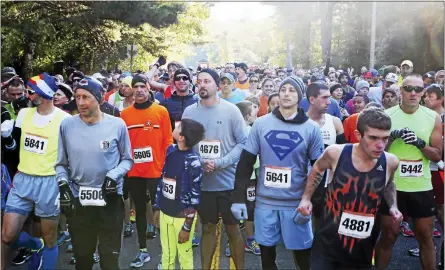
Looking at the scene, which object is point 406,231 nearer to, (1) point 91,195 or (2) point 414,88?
(2) point 414,88

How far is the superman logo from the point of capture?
4.17 m

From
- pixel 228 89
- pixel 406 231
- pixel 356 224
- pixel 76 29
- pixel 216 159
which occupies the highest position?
pixel 76 29

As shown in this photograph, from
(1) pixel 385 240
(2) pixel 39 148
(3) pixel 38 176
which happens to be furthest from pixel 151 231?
(1) pixel 385 240

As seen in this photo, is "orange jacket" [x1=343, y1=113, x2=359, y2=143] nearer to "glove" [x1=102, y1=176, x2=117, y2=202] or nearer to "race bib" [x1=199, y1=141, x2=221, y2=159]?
"race bib" [x1=199, y1=141, x2=221, y2=159]

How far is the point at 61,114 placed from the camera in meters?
4.68

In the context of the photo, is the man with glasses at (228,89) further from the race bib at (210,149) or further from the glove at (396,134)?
the glove at (396,134)

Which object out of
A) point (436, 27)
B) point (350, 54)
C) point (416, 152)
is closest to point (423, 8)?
point (436, 27)

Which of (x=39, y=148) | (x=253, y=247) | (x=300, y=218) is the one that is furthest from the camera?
(x=253, y=247)

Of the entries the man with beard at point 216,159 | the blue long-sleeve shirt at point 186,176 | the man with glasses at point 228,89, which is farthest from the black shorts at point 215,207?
the man with glasses at point 228,89

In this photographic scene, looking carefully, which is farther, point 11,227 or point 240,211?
point 11,227

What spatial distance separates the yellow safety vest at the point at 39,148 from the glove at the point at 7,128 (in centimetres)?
14

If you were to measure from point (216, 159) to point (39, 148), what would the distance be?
158cm

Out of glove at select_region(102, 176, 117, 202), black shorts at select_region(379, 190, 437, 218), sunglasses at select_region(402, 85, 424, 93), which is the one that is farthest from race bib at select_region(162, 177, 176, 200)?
sunglasses at select_region(402, 85, 424, 93)

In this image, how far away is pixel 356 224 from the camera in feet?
11.9
